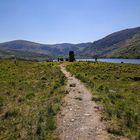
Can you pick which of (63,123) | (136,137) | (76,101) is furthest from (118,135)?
(76,101)

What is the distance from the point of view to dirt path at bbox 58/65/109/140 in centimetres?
1269

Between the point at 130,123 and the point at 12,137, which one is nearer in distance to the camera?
the point at 12,137

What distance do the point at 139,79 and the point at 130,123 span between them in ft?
101

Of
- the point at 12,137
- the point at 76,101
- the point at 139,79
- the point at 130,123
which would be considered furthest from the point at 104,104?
the point at 139,79

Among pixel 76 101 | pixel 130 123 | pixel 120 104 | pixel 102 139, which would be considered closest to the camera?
pixel 102 139

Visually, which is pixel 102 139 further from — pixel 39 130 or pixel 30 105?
pixel 30 105

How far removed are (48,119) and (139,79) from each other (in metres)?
31.9

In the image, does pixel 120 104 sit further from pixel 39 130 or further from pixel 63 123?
pixel 39 130

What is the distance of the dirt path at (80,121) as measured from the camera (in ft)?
41.6

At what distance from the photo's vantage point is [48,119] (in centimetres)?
1505

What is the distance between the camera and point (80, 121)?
15.0 m

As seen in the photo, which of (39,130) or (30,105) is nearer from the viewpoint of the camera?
(39,130)

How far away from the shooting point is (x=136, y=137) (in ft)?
40.5

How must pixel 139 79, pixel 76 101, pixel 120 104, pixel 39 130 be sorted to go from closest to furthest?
pixel 39 130, pixel 120 104, pixel 76 101, pixel 139 79
